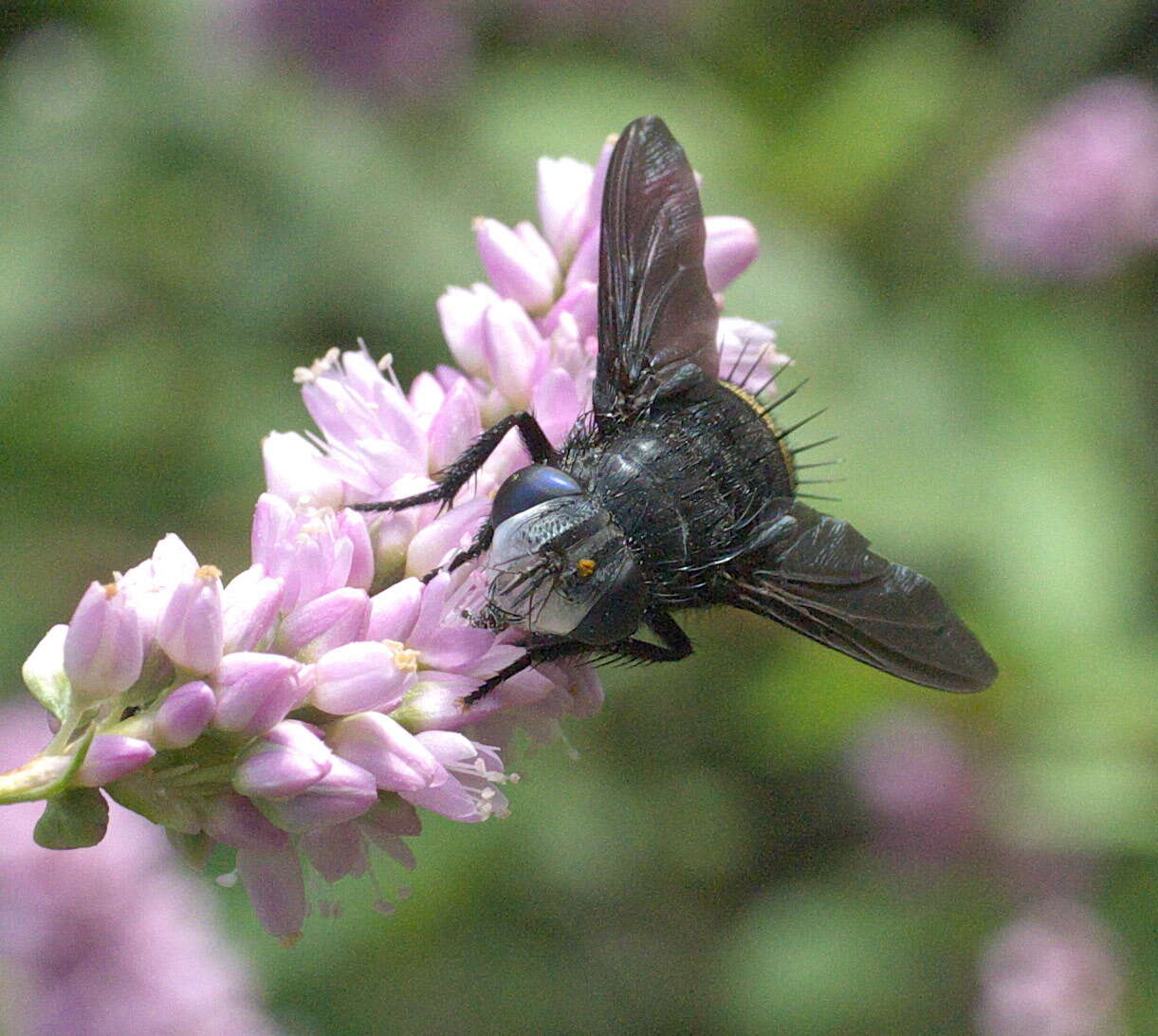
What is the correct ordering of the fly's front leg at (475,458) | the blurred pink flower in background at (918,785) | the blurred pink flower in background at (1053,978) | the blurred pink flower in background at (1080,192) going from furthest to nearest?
the blurred pink flower in background at (1080,192) → the blurred pink flower in background at (918,785) → the blurred pink flower in background at (1053,978) → the fly's front leg at (475,458)

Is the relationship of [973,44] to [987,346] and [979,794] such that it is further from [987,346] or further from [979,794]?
[979,794]

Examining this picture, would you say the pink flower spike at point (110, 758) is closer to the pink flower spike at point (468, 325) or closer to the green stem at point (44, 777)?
the green stem at point (44, 777)

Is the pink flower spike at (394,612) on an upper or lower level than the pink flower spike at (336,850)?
upper

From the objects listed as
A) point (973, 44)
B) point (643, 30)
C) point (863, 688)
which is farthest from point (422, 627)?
point (973, 44)

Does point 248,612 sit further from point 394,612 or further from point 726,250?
point 726,250

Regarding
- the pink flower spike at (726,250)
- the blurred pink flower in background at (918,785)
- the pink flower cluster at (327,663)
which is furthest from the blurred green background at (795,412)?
the pink flower cluster at (327,663)

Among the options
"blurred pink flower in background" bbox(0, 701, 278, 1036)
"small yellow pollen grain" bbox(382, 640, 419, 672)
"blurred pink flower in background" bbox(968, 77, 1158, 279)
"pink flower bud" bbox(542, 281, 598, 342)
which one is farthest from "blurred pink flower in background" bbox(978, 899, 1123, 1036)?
"small yellow pollen grain" bbox(382, 640, 419, 672)

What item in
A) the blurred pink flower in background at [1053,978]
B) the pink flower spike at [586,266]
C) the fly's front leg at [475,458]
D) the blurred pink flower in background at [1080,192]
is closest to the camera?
the fly's front leg at [475,458]
